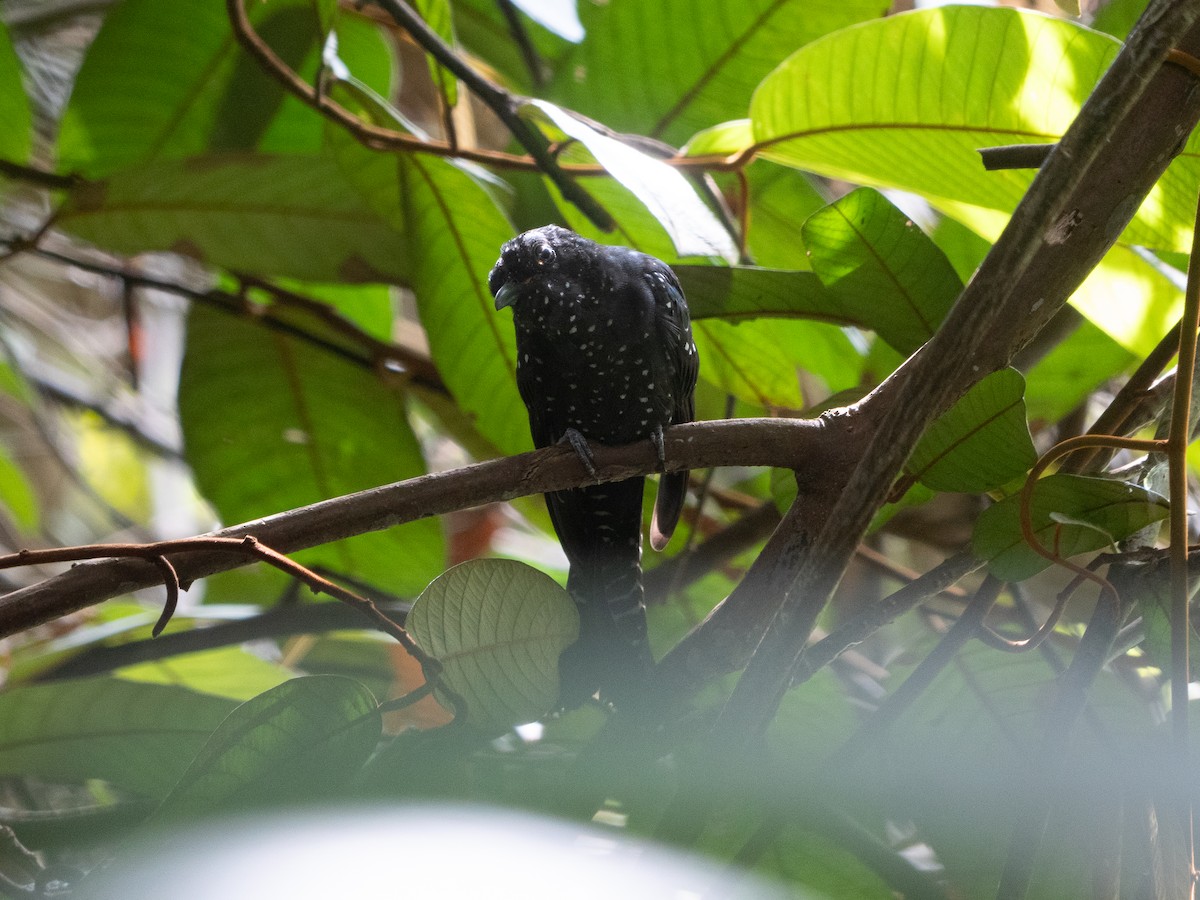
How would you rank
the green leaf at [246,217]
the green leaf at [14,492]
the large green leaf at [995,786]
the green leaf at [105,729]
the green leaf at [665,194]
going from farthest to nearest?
the green leaf at [14,492], the green leaf at [246,217], the green leaf at [105,729], the green leaf at [665,194], the large green leaf at [995,786]

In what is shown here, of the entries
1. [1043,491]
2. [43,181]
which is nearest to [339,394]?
[43,181]

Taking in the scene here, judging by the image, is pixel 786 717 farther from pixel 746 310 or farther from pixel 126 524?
pixel 126 524

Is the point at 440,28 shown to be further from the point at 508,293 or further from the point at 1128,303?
the point at 1128,303

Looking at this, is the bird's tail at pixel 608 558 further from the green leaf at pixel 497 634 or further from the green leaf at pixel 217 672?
the green leaf at pixel 217 672

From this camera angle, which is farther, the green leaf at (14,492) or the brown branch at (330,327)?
the green leaf at (14,492)

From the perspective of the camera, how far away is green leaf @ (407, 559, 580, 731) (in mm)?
1116

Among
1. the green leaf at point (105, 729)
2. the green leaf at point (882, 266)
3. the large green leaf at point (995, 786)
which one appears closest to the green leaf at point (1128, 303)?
the green leaf at point (882, 266)

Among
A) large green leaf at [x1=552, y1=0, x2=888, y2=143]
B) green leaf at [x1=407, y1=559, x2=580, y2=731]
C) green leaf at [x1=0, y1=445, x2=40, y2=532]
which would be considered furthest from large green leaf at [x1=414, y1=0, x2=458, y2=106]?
green leaf at [x1=0, y1=445, x2=40, y2=532]

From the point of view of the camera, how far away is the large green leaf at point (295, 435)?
6.48 feet

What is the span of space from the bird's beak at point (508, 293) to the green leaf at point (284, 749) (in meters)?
0.75

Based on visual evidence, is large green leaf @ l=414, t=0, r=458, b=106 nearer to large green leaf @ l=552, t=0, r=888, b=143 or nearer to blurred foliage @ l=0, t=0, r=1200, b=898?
blurred foliage @ l=0, t=0, r=1200, b=898

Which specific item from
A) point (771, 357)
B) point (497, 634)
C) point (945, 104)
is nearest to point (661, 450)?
point (497, 634)

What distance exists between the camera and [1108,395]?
219 centimetres

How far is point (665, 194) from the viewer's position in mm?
1209
